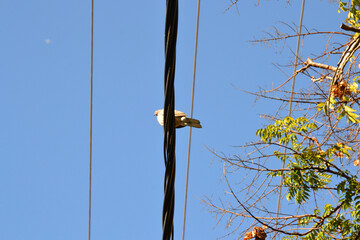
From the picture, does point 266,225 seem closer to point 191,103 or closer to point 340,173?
point 340,173

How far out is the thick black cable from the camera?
3.54 ft

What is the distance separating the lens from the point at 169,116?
1.11 m

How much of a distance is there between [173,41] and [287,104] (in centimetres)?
201

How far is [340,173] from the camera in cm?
294

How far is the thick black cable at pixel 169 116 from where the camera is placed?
3.54 ft

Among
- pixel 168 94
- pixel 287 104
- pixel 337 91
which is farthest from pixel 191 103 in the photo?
pixel 168 94

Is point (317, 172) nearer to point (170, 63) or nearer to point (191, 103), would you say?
point (191, 103)

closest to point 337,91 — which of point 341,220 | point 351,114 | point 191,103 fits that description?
point 351,114

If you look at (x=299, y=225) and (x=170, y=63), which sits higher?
(x=170, y=63)

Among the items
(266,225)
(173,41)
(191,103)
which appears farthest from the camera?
(191,103)

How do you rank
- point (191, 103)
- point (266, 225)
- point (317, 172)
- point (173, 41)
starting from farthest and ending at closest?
point (191, 103) → point (317, 172) → point (266, 225) → point (173, 41)

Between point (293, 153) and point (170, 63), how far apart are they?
201 centimetres

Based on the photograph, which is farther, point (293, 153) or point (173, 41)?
point (293, 153)

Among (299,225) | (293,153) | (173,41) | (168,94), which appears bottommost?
(299,225)
